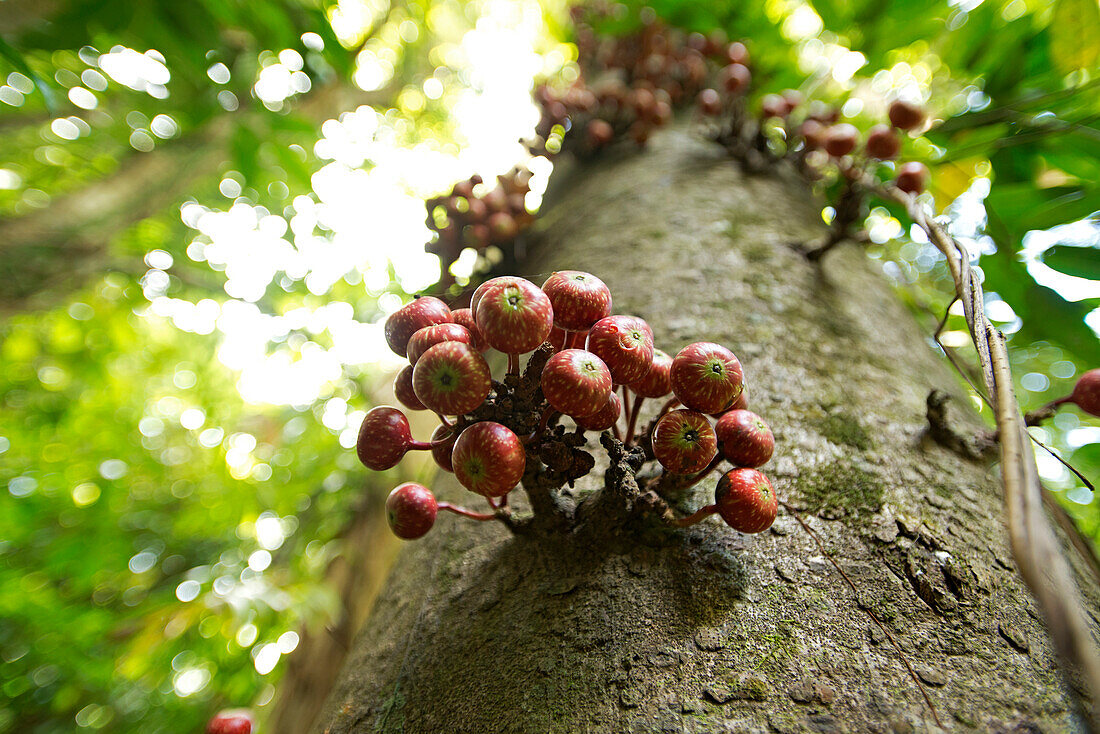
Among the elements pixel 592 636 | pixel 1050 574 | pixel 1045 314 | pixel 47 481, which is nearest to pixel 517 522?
pixel 592 636

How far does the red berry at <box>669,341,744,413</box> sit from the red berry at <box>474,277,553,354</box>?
23cm

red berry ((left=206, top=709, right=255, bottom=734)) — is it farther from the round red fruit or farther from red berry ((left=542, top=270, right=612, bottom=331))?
red berry ((left=542, top=270, right=612, bottom=331))

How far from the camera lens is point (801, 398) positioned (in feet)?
3.70

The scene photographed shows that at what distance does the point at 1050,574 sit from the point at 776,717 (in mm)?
403

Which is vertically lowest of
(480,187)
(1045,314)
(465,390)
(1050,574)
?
(465,390)

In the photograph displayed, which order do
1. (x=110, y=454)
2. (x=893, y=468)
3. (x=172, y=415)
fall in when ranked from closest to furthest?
(x=893, y=468)
(x=110, y=454)
(x=172, y=415)

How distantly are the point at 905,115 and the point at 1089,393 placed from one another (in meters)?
1.25

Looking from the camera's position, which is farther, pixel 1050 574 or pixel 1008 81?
pixel 1008 81

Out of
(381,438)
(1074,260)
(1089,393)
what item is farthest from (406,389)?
(1074,260)

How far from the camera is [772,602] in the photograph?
80cm

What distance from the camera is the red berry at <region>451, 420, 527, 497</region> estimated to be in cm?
76

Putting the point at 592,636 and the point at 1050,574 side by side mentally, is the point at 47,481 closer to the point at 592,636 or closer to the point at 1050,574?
the point at 592,636

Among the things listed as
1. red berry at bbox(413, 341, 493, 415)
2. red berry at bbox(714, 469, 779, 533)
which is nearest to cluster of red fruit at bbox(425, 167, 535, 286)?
red berry at bbox(413, 341, 493, 415)

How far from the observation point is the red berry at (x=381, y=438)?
91 centimetres
